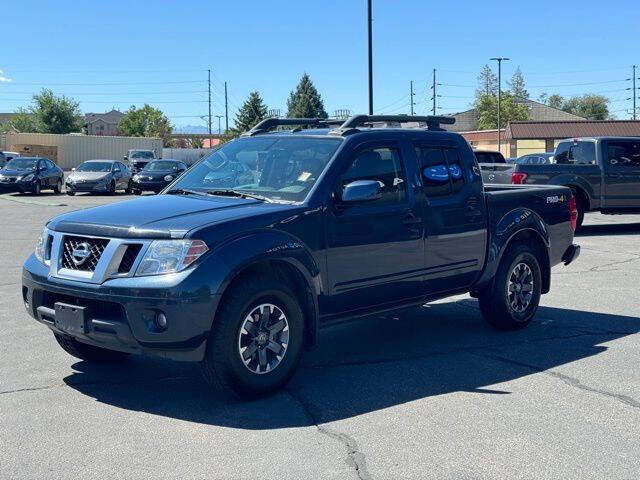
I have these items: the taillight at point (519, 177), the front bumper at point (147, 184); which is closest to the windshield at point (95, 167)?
the front bumper at point (147, 184)

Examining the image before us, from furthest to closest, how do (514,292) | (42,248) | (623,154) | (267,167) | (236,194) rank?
1. (623,154)
2. (514,292)
3. (267,167)
4. (236,194)
5. (42,248)

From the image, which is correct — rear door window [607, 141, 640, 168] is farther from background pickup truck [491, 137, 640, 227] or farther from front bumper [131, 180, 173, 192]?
front bumper [131, 180, 173, 192]

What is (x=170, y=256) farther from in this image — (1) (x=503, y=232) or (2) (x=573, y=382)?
(1) (x=503, y=232)

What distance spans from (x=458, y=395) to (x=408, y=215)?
62.1 inches

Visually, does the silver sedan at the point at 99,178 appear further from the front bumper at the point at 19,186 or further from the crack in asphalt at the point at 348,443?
the crack in asphalt at the point at 348,443

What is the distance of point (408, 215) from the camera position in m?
6.66

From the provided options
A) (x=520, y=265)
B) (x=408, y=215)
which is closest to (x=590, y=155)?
(x=520, y=265)

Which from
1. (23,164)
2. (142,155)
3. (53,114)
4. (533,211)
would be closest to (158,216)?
(533,211)

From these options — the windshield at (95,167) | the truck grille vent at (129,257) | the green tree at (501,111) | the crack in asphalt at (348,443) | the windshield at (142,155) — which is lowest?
the crack in asphalt at (348,443)

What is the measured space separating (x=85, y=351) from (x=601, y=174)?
528 inches

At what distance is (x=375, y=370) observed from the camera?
6.48 meters

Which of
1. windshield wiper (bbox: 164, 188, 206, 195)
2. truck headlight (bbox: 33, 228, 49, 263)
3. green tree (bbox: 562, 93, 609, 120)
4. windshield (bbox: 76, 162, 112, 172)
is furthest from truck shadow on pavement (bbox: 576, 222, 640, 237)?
green tree (bbox: 562, 93, 609, 120)

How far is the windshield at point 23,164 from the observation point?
3247 cm

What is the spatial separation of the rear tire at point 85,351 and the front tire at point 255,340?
142 centimetres
